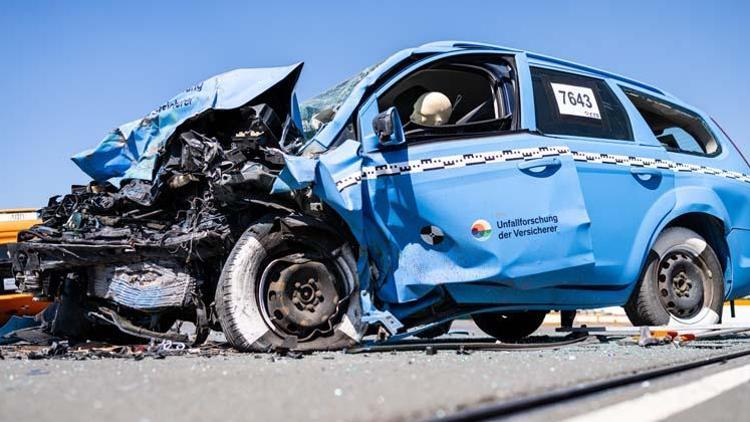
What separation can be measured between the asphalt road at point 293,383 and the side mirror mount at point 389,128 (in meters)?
1.39

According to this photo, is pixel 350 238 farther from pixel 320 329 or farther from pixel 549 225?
pixel 549 225

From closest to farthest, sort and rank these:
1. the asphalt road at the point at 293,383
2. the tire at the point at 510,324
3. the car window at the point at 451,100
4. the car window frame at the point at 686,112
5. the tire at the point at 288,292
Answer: the asphalt road at the point at 293,383, the tire at the point at 288,292, the car window at the point at 451,100, the car window frame at the point at 686,112, the tire at the point at 510,324

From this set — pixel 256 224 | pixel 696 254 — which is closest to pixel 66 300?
Answer: pixel 256 224

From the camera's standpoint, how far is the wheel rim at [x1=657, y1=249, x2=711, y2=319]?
19.8ft

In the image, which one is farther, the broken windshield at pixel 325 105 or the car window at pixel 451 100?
the broken windshield at pixel 325 105

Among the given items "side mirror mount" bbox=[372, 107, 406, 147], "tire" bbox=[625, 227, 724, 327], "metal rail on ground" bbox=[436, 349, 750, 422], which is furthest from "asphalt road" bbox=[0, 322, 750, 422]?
"side mirror mount" bbox=[372, 107, 406, 147]

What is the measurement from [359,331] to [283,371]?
4.19 feet

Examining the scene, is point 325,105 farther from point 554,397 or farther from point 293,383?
point 554,397

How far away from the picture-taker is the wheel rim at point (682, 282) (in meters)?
6.02

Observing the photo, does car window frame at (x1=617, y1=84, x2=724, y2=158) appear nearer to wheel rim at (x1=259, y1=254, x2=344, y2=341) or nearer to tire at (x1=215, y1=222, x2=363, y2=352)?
tire at (x1=215, y1=222, x2=363, y2=352)

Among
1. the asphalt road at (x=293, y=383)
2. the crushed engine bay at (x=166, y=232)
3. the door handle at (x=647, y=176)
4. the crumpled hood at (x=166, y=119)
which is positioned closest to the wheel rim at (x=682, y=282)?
the door handle at (x=647, y=176)

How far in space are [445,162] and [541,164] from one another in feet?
2.47

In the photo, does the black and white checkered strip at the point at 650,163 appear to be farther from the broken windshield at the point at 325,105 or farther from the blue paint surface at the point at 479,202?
the broken windshield at the point at 325,105

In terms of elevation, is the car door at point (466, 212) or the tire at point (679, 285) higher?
the car door at point (466, 212)
